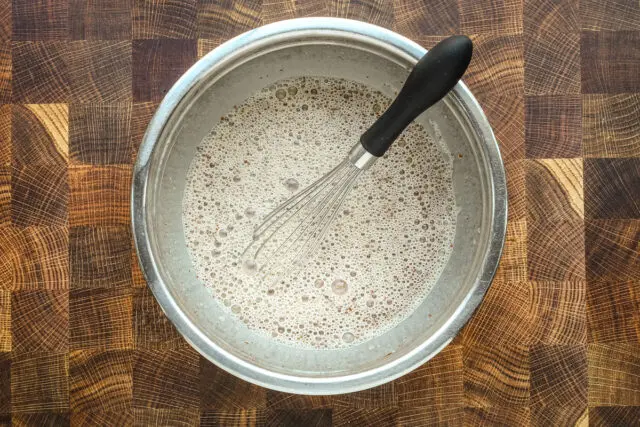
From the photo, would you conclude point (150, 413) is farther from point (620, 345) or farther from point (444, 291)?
point (620, 345)

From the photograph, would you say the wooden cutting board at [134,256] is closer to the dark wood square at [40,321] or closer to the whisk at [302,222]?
the dark wood square at [40,321]

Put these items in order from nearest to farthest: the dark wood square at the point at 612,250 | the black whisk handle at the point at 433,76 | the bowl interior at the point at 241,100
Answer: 1. the black whisk handle at the point at 433,76
2. the bowl interior at the point at 241,100
3. the dark wood square at the point at 612,250

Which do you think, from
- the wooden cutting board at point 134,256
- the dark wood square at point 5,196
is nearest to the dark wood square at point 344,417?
the wooden cutting board at point 134,256

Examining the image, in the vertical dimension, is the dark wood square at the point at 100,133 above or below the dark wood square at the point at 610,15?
below

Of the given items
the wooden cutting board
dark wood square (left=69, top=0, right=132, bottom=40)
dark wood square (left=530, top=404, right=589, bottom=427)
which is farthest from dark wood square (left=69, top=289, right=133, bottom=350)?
dark wood square (left=530, top=404, right=589, bottom=427)

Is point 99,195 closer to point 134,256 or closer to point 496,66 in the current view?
point 134,256

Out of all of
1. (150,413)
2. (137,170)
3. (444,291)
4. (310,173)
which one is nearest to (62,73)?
(137,170)
